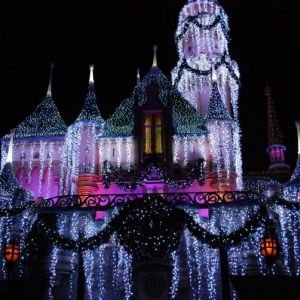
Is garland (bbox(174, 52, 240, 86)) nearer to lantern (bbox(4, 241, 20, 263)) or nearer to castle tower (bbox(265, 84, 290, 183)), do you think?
castle tower (bbox(265, 84, 290, 183))

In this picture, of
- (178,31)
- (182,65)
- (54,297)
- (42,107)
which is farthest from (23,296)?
(178,31)

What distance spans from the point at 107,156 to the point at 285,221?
11.9m

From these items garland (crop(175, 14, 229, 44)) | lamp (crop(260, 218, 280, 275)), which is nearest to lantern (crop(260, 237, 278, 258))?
lamp (crop(260, 218, 280, 275))

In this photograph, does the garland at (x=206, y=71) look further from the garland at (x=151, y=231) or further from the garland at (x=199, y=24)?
the garland at (x=151, y=231)

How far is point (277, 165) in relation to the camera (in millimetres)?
44594

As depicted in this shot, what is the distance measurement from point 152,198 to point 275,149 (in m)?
29.9

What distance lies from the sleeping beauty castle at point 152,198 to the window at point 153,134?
9 centimetres

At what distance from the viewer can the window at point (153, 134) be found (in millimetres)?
28719

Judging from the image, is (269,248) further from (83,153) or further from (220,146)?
(83,153)

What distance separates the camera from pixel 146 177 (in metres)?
26.9

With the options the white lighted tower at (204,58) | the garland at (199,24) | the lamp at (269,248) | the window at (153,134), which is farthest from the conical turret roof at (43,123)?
the lamp at (269,248)

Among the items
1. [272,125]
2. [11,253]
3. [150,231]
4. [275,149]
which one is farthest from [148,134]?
[272,125]

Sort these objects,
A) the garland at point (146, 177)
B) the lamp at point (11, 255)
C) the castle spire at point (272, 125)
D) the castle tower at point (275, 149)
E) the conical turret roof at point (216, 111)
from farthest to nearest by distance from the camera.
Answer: the castle spire at point (272, 125) → the castle tower at point (275, 149) → the conical turret roof at point (216, 111) → the garland at point (146, 177) → the lamp at point (11, 255)

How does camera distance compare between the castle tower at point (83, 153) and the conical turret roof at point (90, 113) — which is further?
the conical turret roof at point (90, 113)
